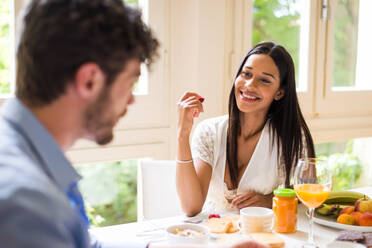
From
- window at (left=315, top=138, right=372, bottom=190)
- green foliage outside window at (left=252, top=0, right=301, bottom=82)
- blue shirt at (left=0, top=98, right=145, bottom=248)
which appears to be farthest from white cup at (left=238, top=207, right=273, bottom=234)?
window at (left=315, top=138, right=372, bottom=190)

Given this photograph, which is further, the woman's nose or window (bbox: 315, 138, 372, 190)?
window (bbox: 315, 138, 372, 190)

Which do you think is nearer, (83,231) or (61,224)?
(61,224)

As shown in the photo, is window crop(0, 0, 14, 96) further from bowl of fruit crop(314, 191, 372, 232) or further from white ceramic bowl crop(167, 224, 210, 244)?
bowl of fruit crop(314, 191, 372, 232)

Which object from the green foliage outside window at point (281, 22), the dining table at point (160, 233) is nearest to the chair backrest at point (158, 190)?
the dining table at point (160, 233)

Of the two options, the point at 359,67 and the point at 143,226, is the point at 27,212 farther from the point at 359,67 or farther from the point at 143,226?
the point at 359,67

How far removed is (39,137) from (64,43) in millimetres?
166

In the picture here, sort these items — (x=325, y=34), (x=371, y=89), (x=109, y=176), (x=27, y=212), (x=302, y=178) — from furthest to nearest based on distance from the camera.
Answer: (x=109, y=176)
(x=371, y=89)
(x=325, y=34)
(x=302, y=178)
(x=27, y=212)

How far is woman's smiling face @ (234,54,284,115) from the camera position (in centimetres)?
196

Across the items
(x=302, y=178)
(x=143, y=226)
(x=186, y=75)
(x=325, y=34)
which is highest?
(x=325, y=34)

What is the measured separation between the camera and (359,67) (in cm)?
349

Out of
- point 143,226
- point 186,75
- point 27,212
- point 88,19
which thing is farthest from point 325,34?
point 27,212

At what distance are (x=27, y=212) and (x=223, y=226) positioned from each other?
0.89 meters

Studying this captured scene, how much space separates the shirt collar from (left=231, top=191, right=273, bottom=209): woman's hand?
98 centimetres

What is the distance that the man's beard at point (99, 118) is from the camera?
0.83 metres
